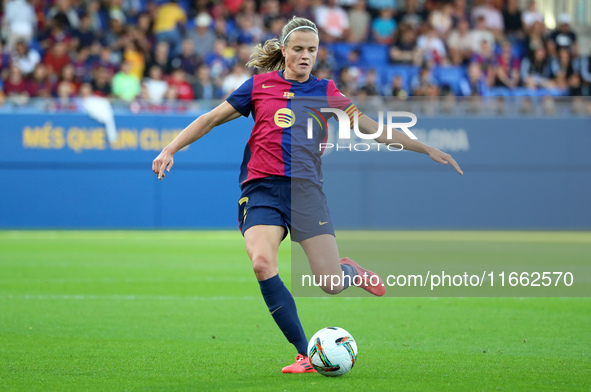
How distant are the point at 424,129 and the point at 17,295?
1181cm

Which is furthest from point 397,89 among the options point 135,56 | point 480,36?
point 135,56

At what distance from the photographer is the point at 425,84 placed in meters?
19.3

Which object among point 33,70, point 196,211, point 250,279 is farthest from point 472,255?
point 33,70

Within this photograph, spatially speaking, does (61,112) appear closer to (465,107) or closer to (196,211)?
(196,211)

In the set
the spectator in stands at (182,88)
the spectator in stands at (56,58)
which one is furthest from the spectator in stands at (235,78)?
the spectator in stands at (56,58)

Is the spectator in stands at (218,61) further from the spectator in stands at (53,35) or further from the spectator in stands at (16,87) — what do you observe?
the spectator in stands at (16,87)

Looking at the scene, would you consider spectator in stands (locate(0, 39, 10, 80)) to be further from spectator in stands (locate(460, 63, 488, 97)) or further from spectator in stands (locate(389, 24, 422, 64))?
spectator in stands (locate(460, 63, 488, 97))

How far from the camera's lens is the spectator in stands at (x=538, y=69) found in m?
20.2

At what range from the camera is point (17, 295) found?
922cm

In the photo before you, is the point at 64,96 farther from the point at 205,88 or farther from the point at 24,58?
the point at 205,88

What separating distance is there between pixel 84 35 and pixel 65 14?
807mm

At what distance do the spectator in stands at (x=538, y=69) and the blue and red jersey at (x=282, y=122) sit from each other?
618 inches

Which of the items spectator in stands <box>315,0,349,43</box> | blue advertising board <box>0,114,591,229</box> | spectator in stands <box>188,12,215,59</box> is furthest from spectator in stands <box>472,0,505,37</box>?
spectator in stands <box>188,12,215,59</box>

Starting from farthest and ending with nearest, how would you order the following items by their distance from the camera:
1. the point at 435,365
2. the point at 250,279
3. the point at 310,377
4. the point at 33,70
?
the point at 33,70, the point at 250,279, the point at 435,365, the point at 310,377
